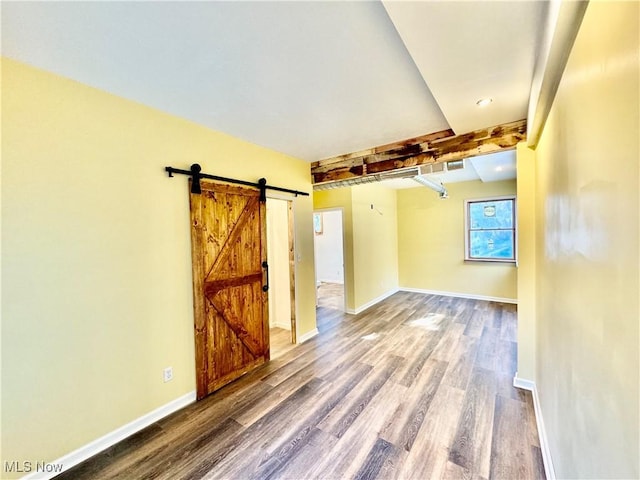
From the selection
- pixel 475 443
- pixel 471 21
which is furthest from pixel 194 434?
pixel 471 21

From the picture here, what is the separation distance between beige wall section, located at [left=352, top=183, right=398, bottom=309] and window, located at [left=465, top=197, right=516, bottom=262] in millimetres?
1694

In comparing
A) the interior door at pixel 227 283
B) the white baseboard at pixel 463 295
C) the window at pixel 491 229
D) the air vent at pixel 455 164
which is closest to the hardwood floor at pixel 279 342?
the interior door at pixel 227 283

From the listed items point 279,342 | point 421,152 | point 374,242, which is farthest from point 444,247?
point 279,342

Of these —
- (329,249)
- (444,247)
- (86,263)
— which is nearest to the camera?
(86,263)

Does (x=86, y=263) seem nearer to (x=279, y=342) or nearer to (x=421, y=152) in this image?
(x=279, y=342)

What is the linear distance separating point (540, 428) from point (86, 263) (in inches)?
142

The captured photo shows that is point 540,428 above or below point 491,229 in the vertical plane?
below

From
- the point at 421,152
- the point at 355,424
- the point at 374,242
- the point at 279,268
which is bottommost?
the point at 355,424

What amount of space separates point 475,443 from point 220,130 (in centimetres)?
356

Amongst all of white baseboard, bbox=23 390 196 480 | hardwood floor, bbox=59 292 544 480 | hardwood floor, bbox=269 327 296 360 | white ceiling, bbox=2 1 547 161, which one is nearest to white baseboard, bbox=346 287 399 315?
hardwood floor, bbox=269 327 296 360

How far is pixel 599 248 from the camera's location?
0.87 meters

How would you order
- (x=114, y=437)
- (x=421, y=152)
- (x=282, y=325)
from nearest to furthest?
(x=114, y=437), (x=421, y=152), (x=282, y=325)

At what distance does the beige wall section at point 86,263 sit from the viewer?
1626mm

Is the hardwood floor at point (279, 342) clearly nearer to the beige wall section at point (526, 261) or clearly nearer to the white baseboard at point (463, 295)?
the beige wall section at point (526, 261)
